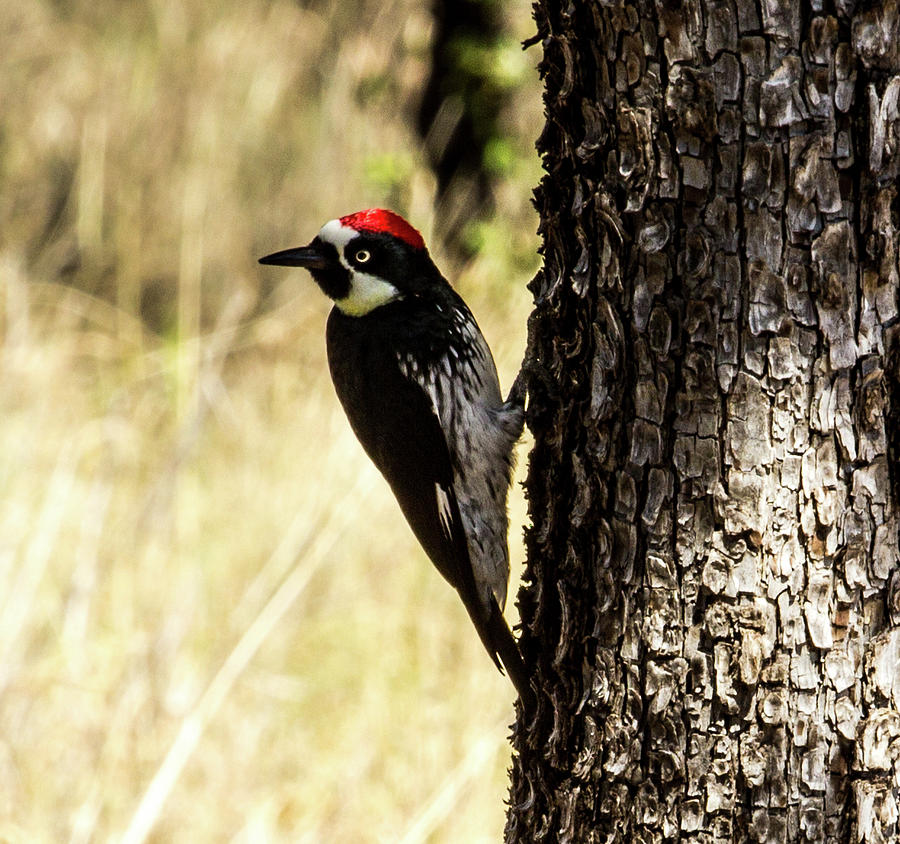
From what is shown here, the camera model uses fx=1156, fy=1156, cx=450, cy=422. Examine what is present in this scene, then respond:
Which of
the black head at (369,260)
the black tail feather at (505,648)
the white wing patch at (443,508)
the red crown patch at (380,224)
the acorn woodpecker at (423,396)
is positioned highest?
the red crown patch at (380,224)

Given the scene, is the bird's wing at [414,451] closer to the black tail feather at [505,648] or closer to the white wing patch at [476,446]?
the white wing patch at [476,446]

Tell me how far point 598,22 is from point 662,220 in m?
0.32

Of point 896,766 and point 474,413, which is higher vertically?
point 474,413

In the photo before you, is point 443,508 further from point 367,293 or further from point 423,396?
point 367,293

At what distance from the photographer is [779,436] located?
170 cm

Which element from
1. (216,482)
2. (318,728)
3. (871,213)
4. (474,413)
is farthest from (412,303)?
(216,482)

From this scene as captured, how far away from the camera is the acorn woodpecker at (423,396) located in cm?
287

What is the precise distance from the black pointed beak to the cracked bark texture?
1.05m

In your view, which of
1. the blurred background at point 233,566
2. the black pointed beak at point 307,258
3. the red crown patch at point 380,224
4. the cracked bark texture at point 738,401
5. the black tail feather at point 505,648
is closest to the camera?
the cracked bark texture at point 738,401

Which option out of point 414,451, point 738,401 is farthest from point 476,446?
point 738,401

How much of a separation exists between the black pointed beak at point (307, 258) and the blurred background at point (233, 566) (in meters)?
0.60

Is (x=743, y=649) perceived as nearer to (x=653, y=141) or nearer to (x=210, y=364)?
(x=653, y=141)

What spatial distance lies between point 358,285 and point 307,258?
150 millimetres

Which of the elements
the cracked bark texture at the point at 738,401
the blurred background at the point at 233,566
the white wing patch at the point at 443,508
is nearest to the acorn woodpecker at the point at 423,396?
the white wing patch at the point at 443,508
